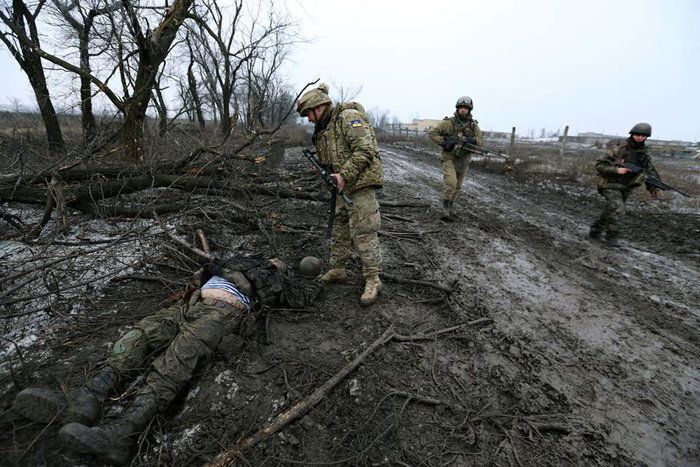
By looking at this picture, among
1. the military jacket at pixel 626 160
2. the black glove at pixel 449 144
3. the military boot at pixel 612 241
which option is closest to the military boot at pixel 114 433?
the black glove at pixel 449 144

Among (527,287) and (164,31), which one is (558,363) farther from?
(164,31)

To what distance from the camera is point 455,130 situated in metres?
5.75

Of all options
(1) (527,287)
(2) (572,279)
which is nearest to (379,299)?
(1) (527,287)

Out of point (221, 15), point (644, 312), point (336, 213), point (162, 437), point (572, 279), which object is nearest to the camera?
point (162, 437)

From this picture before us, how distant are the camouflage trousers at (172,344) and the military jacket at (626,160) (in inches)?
223

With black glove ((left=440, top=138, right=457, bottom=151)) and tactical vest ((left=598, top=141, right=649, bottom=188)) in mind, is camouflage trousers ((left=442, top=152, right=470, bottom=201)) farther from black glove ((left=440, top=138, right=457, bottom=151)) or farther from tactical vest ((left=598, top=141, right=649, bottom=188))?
tactical vest ((left=598, top=141, right=649, bottom=188))

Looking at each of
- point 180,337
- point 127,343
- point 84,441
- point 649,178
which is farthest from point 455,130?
point 84,441

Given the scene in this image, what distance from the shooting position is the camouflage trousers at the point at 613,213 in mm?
4762

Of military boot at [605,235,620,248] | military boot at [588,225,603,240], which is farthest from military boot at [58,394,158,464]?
military boot at [588,225,603,240]

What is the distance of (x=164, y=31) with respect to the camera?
21.5ft

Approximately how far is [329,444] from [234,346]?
A: 41.1 inches

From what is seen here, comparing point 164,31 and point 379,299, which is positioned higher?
point 164,31

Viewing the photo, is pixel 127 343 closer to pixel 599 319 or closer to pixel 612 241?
pixel 599 319

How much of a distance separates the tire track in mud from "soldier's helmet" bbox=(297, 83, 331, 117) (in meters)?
2.39
